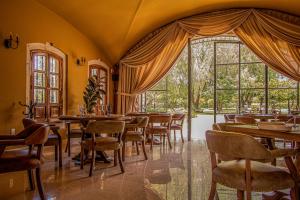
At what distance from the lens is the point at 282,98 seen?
773cm

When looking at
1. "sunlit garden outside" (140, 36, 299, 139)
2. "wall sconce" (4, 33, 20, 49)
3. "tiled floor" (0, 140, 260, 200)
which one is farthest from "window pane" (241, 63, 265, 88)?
"wall sconce" (4, 33, 20, 49)

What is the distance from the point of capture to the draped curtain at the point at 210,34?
6.83 meters

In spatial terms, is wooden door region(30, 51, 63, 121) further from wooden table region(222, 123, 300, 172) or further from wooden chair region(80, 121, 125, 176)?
wooden table region(222, 123, 300, 172)

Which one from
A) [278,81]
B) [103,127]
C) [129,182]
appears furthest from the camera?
[278,81]

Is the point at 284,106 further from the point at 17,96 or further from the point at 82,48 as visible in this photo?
the point at 17,96

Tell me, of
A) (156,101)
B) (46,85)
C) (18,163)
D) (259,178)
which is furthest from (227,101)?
(18,163)

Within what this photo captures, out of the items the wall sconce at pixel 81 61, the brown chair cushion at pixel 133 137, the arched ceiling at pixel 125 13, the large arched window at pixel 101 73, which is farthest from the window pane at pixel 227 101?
the brown chair cushion at pixel 133 137

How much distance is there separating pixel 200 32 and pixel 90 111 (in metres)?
3.70

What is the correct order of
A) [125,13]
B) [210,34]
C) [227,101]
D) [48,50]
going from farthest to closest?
[227,101], [210,34], [125,13], [48,50]

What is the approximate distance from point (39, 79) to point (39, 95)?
13.2 inches

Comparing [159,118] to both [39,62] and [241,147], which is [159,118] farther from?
[241,147]

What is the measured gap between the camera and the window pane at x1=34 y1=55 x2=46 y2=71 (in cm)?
583

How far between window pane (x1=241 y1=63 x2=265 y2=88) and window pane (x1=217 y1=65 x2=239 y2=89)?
0.67 feet

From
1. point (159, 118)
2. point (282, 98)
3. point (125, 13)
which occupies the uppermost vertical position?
point (125, 13)
